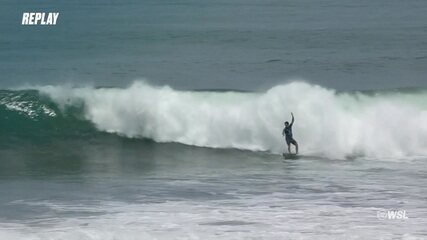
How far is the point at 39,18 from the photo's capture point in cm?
7000

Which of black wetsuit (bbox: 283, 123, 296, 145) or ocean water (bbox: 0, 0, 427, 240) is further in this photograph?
black wetsuit (bbox: 283, 123, 296, 145)

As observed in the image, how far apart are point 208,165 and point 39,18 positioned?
48180 mm

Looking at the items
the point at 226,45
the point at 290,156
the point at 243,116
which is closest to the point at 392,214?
the point at 290,156

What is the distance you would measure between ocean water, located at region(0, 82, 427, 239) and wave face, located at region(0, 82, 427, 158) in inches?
1.6

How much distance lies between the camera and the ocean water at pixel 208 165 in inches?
693

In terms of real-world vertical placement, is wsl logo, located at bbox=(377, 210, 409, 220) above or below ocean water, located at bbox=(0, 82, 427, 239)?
below

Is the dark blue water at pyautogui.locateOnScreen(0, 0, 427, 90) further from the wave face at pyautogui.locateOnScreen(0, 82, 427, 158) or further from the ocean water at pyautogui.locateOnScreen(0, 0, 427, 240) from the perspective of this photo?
the wave face at pyautogui.locateOnScreen(0, 82, 427, 158)

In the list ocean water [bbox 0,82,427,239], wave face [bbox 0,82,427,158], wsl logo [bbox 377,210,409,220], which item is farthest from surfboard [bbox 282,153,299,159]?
wsl logo [bbox 377,210,409,220]

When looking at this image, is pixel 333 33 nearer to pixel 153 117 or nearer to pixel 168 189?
pixel 153 117

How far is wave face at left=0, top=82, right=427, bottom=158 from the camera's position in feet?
84.9

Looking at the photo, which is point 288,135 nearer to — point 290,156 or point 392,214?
point 290,156

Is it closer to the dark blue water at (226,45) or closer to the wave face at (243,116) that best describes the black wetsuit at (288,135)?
the wave face at (243,116)

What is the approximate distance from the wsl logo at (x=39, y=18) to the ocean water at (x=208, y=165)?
106 ft

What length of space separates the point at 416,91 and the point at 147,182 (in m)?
12.0
